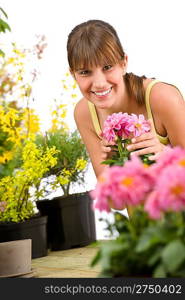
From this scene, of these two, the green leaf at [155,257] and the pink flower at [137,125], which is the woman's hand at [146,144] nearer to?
the pink flower at [137,125]

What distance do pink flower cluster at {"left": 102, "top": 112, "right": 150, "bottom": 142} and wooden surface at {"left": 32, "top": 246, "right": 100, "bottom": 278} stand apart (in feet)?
2.88

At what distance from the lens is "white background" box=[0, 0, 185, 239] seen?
413 centimetres

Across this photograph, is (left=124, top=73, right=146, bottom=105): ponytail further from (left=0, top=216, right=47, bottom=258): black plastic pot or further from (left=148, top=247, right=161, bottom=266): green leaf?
(left=148, top=247, right=161, bottom=266): green leaf

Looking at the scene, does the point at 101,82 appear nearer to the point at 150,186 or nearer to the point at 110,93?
the point at 110,93

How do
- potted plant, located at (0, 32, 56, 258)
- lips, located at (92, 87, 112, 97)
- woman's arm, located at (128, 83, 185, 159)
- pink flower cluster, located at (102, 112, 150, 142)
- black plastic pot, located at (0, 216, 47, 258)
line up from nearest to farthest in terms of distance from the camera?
pink flower cluster, located at (102, 112, 150, 142) < lips, located at (92, 87, 112, 97) < woman's arm, located at (128, 83, 185, 159) < potted plant, located at (0, 32, 56, 258) < black plastic pot, located at (0, 216, 47, 258)

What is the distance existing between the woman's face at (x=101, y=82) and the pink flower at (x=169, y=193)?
1.41 meters

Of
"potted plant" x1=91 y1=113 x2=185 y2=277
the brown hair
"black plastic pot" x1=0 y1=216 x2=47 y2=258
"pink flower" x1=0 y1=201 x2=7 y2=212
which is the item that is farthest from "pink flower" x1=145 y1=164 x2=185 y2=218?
"black plastic pot" x1=0 y1=216 x2=47 y2=258

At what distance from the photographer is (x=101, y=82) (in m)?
2.25

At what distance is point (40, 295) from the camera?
980 mm

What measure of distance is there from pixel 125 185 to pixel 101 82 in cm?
142

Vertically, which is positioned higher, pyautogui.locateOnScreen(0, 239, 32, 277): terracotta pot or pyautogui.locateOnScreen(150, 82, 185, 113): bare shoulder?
pyautogui.locateOnScreen(150, 82, 185, 113): bare shoulder

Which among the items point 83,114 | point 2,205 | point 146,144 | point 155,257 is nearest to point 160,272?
point 155,257

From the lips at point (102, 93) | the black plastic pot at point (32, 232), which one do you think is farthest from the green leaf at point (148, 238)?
the black plastic pot at point (32, 232)

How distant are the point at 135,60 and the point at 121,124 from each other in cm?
254
